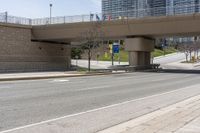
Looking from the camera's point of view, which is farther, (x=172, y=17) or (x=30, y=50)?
(x=30, y=50)

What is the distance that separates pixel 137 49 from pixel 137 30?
10.6ft

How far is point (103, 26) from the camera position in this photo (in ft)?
192

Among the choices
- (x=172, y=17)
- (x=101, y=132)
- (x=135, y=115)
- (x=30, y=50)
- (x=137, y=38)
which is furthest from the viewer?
(x=30, y=50)

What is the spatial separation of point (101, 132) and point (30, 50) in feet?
178

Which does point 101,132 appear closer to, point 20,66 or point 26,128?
point 26,128

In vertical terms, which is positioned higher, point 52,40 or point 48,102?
point 52,40

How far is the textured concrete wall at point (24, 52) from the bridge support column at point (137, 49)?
1194 centimetres

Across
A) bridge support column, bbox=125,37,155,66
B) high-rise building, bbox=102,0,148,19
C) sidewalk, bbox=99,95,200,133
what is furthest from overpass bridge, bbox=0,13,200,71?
sidewalk, bbox=99,95,200,133

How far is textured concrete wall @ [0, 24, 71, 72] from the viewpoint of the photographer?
57.8 meters

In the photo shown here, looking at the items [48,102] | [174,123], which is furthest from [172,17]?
[174,123]

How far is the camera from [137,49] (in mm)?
57844

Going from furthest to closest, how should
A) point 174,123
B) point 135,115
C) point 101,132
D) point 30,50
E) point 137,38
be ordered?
point 30,50 → point 137,38 → point 135,115 → point 174,123 → point 101,132

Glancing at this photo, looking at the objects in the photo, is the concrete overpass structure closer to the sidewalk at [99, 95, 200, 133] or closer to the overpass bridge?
the overpass bridge

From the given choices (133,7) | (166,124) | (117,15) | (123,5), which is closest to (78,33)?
(117,15)
